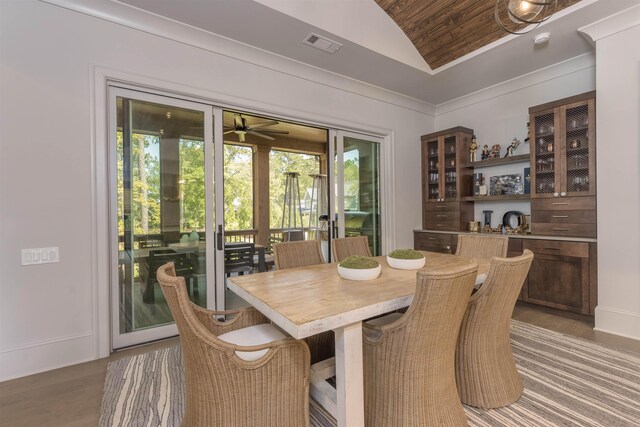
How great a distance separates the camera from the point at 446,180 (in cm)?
468

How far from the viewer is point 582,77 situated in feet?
11.8

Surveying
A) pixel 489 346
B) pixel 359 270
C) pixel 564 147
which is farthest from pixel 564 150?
pixel 359 270

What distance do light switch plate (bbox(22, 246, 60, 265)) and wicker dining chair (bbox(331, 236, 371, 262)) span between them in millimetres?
2263

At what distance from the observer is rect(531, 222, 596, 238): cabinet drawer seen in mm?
3215

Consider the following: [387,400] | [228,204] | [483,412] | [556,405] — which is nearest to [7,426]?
[387,400]

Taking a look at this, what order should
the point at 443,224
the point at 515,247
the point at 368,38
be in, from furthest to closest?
the point at 443,224, the point at 515,247, the point at 368,38

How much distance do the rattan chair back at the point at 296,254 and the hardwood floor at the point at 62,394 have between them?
1338 mm

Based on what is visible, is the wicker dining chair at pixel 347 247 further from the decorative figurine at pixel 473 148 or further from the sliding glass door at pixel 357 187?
the decorative figurine at pixel 473 148

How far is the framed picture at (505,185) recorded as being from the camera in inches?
163

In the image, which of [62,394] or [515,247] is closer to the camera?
[62,394]

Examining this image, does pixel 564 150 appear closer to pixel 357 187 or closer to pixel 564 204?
pixel 564 204

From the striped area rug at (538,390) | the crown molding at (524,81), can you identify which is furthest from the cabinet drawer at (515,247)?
the crown molding at (524,81)

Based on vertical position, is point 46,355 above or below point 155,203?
below

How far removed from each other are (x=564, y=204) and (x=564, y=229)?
0.91 feet
